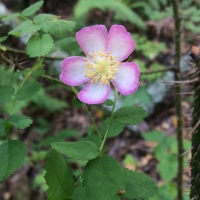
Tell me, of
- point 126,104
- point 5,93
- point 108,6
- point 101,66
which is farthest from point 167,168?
point 108,6

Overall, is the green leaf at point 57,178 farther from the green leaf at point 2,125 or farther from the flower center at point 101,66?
the flower center at point 101,66

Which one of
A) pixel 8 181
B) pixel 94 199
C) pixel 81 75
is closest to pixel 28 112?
pixel 8 181

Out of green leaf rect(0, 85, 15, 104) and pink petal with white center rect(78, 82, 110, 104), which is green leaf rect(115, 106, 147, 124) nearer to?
pink petal with white center rect(78, 82, 110, 104)

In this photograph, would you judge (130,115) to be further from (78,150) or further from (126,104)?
(126,104)

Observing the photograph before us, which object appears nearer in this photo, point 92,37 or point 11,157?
point 11,157

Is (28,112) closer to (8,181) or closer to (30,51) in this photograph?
(8,181)

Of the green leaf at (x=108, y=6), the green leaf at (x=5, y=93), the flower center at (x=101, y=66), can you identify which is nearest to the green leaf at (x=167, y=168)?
the flower center at (x=101, y=66)
